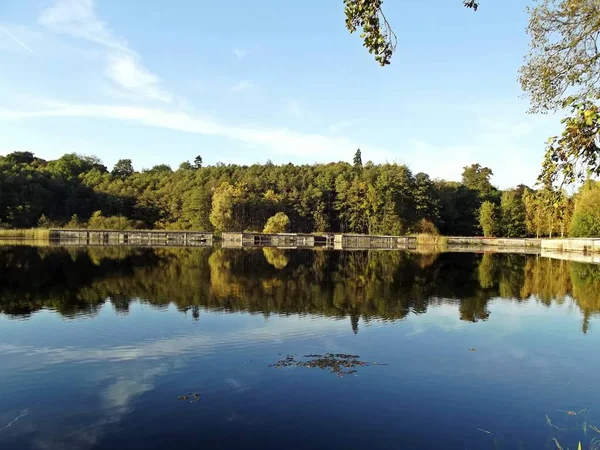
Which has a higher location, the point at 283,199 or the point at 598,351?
the point at 283,199

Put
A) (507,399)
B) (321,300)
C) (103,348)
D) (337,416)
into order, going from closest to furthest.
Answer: (337,416) → (507,399) → (103,348) → (321,300)

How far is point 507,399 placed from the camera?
23.7 feet

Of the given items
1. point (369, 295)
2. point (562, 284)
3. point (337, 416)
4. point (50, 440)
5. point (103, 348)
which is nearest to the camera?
point (50, 440)

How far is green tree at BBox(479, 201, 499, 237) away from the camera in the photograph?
68312 mm

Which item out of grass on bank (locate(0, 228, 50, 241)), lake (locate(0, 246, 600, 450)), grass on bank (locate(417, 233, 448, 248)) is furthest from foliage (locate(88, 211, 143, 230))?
lake (locate(0, 246, 600, 450))

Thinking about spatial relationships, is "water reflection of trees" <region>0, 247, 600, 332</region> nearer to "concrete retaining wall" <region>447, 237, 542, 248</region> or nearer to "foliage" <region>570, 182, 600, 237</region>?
"foliage" <region>570, 182, 600, 237</region>

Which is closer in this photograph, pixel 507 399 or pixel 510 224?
pixel 507 399

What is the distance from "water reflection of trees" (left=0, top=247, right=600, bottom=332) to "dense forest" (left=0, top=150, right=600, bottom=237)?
4355cm

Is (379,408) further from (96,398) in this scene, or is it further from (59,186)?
(59,186)

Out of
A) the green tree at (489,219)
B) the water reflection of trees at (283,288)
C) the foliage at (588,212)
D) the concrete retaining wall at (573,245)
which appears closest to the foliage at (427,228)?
the green tree at (489,219)

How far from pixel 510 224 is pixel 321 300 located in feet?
199

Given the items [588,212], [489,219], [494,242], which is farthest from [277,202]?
[588,212]

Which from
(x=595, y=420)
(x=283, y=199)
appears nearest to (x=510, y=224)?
(x=283, y=199)

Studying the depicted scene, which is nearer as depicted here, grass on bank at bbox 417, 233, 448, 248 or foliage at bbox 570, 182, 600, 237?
foliage at bbox 570, 182, 600, 237
